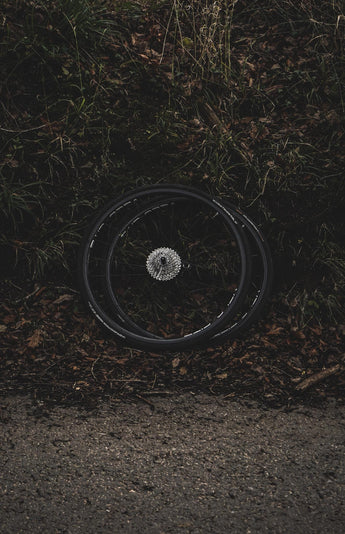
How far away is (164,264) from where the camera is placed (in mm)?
4203

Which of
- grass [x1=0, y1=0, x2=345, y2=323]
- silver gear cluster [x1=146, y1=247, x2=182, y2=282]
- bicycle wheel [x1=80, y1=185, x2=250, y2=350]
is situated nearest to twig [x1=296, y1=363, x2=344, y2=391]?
grass [x1=0, y1=0, x2=345, y2=323]

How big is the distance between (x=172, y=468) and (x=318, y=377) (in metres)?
1.30

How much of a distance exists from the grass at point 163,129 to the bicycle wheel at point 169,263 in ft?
0.93

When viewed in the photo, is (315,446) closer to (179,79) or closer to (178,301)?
(178,301)

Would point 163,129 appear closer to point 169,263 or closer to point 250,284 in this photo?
point 169,263

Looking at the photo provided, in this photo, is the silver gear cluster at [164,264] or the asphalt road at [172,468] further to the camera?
the silver gear cluster at [164,264]

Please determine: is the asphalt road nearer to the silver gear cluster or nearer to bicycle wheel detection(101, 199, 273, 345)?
bicycle wheel detection(101, 199, 273, 345)

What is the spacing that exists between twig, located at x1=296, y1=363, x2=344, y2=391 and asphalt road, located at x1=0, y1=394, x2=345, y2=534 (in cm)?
21

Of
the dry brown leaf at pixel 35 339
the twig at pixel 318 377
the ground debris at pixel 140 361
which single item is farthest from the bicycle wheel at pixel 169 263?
the twig at pixel 318 377

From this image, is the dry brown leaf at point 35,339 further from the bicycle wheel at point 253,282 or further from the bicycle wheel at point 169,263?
the bicycle wheel at point 253,282

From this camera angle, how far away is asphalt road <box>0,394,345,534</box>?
2.68 metres

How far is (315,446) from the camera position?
324 cm

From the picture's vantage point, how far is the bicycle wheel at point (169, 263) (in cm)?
409

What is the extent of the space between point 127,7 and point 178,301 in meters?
2.77
